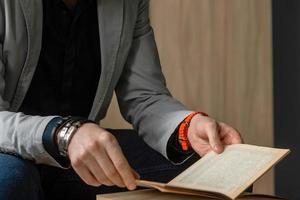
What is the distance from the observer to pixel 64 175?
3.22 feet

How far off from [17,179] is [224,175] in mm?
256

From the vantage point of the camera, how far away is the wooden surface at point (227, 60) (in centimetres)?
161

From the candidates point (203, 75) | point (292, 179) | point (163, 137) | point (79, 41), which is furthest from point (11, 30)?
point (292, 179)

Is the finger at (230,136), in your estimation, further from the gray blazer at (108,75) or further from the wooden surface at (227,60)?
the wooden surface at (227,60)

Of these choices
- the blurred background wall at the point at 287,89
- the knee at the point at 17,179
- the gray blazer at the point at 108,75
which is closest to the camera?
the knee at the point at 17,179

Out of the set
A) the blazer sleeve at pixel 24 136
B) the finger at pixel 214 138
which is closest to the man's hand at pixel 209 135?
the finger at pixel 214 138

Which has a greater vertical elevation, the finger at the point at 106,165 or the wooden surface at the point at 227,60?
the finger at the point at 106,165

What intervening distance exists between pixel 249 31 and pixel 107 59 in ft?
2.27

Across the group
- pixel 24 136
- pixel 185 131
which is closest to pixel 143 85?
pixel 185 131

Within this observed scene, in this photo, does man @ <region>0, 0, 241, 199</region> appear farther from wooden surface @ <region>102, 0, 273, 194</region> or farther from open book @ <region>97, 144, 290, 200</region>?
wooden surface @ <region>102, 0, 273, 194</region>

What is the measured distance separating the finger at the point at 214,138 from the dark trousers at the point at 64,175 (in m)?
0.16

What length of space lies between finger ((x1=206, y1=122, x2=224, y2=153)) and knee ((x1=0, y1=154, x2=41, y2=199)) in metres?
0.25

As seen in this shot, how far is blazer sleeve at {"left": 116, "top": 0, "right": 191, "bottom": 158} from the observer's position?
1045 mm

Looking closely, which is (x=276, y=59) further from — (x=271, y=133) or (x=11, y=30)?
(x=11, y=30)
